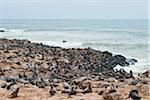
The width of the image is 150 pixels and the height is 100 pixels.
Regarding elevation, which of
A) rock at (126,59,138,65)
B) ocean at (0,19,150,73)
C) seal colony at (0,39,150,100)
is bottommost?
rock at (126,59,138,65)

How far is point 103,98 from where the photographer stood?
1362 cm

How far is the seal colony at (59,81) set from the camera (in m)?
14.2

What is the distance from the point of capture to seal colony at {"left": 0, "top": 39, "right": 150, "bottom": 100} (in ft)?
46.6

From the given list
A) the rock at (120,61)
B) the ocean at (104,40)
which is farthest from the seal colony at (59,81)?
the ocean at (104,40)

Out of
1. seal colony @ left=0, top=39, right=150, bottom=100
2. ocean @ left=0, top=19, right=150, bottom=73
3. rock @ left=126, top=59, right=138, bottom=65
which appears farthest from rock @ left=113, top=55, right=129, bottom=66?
seal colony @ left=0, top=39, right=150, bottom=100

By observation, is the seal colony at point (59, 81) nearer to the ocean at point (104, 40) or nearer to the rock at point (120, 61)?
the rock at point (120, 61)

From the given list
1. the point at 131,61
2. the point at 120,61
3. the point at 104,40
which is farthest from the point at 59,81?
the point at 104,40

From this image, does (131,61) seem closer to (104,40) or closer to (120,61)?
(120,61)

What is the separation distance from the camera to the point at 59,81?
17188 millimetres

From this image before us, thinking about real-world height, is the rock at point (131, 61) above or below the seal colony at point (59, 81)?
below

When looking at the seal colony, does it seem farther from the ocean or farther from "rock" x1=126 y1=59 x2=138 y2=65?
the ocean

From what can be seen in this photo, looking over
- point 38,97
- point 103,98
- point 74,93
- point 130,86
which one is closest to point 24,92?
point 38,97

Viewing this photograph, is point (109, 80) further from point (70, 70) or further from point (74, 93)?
point (70, 70)

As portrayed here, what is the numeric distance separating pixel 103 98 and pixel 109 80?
13.4ft
